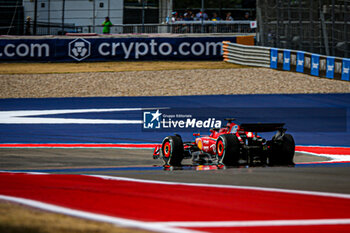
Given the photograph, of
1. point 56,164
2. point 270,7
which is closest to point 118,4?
point 270,7

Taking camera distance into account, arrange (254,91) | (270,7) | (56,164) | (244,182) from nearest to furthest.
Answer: (244,182), (56,164), (254,91), (270,7)

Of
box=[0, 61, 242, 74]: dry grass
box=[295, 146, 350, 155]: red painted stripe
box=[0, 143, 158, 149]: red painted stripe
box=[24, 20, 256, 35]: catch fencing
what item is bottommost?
box=[0, 143, 158, 149]: red painted stripe

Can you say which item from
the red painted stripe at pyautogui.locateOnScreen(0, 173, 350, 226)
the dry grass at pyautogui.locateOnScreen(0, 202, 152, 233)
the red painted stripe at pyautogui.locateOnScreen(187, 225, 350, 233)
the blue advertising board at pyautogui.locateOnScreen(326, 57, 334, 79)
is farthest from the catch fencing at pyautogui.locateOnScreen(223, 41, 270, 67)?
the dry grass at pyautogui.locateOnScreen(0, 202, 152, 233)

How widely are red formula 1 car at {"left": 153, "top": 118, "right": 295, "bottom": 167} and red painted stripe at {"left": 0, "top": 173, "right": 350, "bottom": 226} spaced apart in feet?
8.95

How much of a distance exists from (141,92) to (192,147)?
47.1 feet

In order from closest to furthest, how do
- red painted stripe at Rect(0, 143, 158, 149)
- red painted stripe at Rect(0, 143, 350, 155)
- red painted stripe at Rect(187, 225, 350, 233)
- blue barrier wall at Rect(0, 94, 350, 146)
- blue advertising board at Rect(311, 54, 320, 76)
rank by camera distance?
red painted stripe at Rect(187, 225, 350, 233) < red painted stripe at Rect(0, 143, 350, 155) < red painted stripe at Rect(0, 143, 158, 149) < blue barrier wall at Rect(0, 94, 350, 146) < blue advertising board at Rect(311, 54, 320, 76)

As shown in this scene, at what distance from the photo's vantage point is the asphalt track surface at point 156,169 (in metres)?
7.98

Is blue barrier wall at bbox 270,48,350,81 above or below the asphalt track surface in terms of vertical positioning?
above

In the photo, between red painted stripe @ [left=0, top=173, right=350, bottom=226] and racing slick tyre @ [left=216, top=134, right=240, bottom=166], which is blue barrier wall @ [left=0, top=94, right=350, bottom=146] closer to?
racing slick tyre @ [left=216, top=134, right=240, bottom=166]

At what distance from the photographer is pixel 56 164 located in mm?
11250

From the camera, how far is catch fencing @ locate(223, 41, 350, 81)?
81.6ft

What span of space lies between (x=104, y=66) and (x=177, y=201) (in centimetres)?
2567

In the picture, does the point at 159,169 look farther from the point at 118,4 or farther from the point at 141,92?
the point at 118,4

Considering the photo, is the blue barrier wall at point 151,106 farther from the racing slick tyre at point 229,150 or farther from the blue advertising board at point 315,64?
the racing slick tyre at point 229,150
